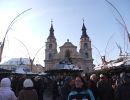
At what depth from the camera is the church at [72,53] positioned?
105 meters

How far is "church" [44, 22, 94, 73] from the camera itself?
104606mm

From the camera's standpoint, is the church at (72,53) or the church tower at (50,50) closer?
the church at (72,53)

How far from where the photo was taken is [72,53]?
351 ft

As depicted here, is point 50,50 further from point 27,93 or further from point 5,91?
point 5,91

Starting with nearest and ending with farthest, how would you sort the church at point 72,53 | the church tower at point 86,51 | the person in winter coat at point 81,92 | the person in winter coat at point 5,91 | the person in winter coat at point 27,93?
the person in winter coat at point 81,92 → the person in winter coat at point 5,91 → the person in winter coat at point 27,93 → the church tower at point 86,51 → the church at point 72,53

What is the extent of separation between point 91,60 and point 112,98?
311 ft

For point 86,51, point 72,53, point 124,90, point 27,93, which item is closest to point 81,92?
point 27,93

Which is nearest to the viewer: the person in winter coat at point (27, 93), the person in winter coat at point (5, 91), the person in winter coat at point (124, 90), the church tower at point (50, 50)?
the person in winter coat at point (5, 91)

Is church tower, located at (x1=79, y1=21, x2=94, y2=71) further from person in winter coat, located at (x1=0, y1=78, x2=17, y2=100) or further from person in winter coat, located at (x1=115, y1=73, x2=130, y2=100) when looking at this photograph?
person in winter coat, located at (x1=0, y1=78, x2=17, y2=100)

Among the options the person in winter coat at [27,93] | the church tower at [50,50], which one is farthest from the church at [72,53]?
the person in winter coat at [27,93]

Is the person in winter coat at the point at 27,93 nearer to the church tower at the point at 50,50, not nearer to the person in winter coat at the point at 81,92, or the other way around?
the person in winter coat at the point at 81,92

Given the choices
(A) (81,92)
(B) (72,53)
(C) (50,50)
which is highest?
(C) (50,50)

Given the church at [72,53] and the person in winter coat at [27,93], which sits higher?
the church at [72,53]

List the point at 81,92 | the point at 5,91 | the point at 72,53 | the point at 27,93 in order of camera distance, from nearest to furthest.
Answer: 1. the point at 81,92
2. the point at 5,91
3. the point at 27,93
4. the point at 72,53
